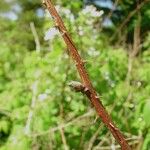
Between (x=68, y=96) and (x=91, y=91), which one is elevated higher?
(x=68, y=96)

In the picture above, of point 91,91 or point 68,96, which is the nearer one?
point 91,91

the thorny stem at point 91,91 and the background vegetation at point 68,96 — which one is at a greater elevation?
the background vegetation at point 68,96

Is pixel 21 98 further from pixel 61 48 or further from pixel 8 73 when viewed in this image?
pixel 8 73

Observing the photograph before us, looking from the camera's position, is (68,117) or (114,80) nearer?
(68,117)

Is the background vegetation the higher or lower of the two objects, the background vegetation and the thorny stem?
the higher

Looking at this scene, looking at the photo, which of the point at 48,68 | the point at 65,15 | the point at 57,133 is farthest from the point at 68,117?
the point at 65,15

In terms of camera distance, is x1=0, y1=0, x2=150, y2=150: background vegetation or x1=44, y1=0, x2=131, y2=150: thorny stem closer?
x1=44, y1=0, x2=131, y2=150: thorny stem

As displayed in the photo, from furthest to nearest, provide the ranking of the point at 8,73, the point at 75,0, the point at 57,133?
the point at 8,73
the point at 75,0
the point at 57,133

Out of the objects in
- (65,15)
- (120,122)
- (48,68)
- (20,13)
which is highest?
(20,13)

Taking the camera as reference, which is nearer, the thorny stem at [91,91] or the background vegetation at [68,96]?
the thorny stem at [91,91]

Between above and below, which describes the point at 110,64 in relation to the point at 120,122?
above


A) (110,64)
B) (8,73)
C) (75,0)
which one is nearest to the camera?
(110,64)
